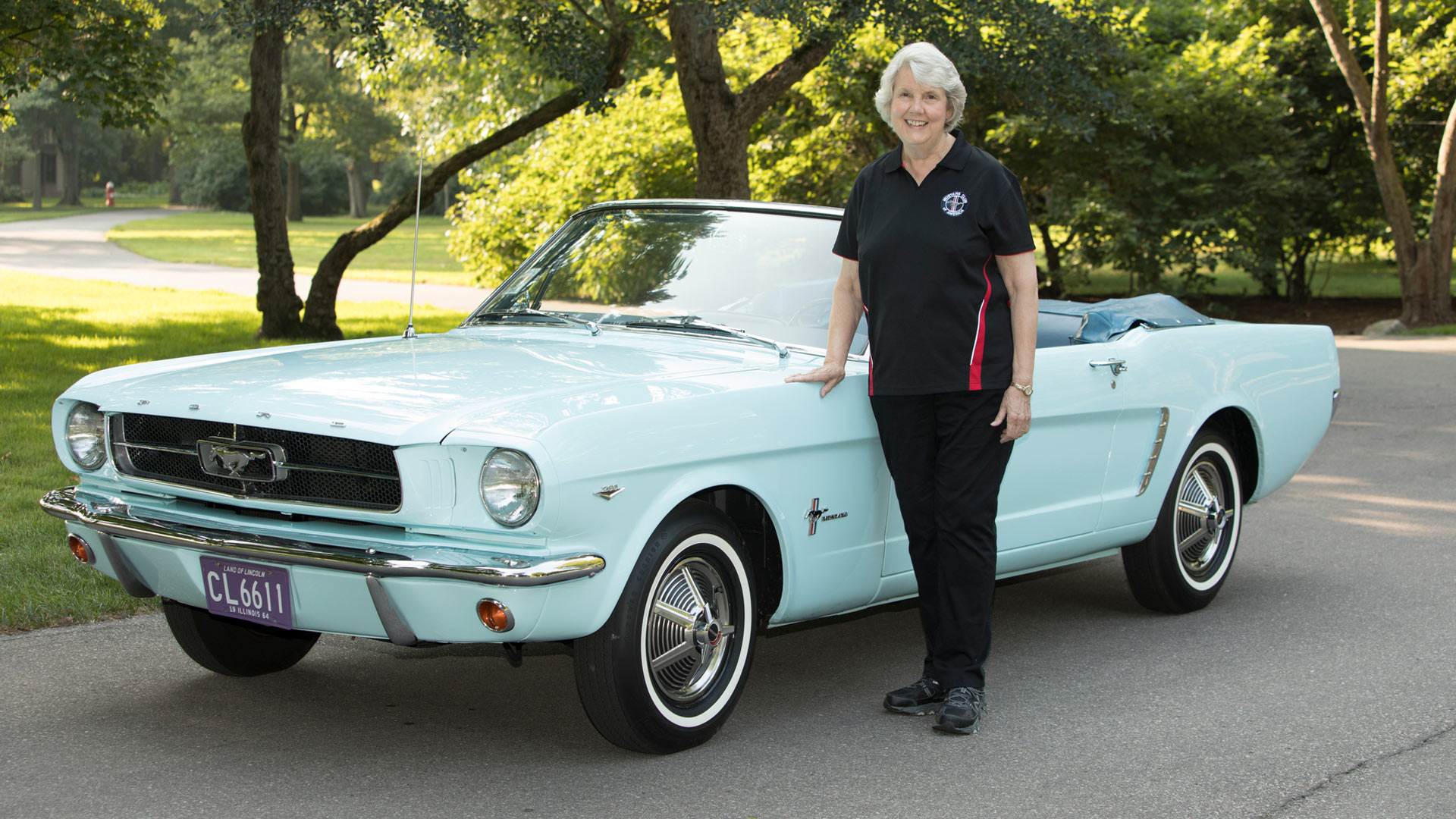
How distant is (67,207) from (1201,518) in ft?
222

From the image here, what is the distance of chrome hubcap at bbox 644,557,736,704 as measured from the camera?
152 inches

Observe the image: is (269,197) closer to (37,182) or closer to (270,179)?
(270,179)

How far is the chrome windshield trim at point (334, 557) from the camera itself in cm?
341

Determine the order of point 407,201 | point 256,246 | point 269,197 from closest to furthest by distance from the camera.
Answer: point 407,201 < point 269,197 < point 256,246

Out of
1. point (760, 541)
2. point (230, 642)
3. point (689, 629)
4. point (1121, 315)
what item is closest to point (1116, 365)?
point (1121, 315)

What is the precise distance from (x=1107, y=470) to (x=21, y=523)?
5.02m

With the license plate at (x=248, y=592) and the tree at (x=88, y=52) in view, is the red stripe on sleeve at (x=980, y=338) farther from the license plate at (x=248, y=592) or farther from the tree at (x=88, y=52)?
the tree at (x=88, y=52)

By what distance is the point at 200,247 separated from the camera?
3456 cm

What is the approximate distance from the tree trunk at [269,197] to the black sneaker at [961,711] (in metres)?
11.1

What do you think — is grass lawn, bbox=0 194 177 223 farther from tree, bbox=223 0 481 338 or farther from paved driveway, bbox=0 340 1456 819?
paved driveway, bbox=0 340 1456 819

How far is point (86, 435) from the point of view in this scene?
420 cm

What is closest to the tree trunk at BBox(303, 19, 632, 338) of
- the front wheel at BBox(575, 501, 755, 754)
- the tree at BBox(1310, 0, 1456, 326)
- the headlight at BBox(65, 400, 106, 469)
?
the tree at BBox(1310, 0, 1456, 326)

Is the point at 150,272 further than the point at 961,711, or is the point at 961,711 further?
the point at 150,272

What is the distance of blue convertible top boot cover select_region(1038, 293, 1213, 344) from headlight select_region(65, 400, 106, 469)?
3.40m
